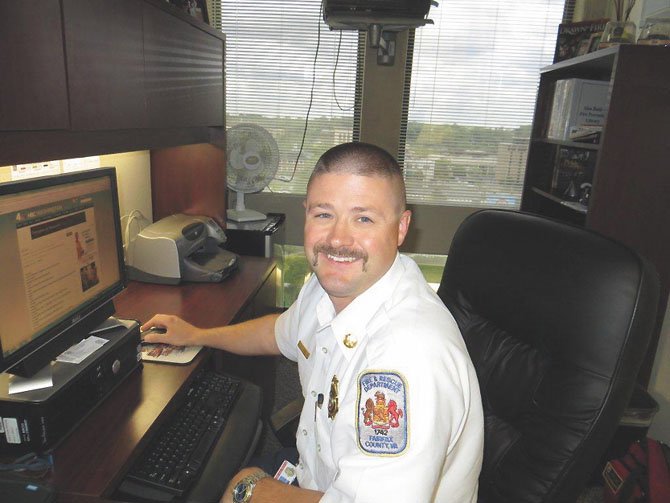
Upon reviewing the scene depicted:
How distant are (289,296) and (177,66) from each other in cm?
219

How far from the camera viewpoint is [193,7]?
195 cm

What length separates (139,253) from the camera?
194cm

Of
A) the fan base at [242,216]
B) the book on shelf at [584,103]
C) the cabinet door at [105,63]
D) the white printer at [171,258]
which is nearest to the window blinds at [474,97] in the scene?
the book on shelf at [584,103]

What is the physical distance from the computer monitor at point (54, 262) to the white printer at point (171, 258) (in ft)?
1.89

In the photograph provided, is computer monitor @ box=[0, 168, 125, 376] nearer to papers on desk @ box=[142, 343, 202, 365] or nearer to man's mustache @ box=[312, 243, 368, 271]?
papers on desk @ box=[142, 343, 202, 365]

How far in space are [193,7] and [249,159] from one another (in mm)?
909

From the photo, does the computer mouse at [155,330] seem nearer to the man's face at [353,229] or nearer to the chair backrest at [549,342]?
the man's face at [353,229]

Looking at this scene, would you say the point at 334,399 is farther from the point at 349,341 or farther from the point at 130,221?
the point at 130,221

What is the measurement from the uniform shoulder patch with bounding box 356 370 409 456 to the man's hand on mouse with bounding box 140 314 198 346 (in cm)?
74

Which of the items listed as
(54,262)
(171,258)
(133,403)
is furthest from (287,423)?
(171,258)

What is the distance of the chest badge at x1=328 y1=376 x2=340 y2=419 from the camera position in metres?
1.00

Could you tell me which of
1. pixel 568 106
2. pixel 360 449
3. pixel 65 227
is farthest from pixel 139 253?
pixel 568 106

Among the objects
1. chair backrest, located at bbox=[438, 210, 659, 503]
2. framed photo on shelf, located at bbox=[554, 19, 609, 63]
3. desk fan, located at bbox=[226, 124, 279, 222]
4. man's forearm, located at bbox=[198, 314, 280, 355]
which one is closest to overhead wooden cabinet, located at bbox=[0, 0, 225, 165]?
man's forearm, located at bbox=[198, 314, 280, 355]

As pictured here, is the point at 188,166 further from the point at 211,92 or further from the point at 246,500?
the point at 246,500
